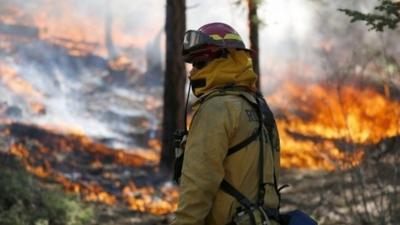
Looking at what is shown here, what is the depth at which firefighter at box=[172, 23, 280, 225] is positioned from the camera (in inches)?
124

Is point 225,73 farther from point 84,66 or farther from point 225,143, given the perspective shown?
point 84,66

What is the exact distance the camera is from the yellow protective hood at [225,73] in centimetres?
339

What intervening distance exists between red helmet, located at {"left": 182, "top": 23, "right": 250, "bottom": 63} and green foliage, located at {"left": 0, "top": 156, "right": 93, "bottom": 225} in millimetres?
4863

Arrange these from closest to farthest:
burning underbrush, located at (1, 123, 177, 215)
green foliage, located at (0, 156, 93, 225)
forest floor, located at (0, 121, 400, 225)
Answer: green foliage, located at (0, 156, 93, 225) → forest floor, located at (0, 121, 400, 225) → burning underbrush, located at (1, 123, 177, 215)

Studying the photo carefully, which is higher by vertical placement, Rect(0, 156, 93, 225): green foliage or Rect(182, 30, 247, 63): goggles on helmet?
Rect(182, 30, 247, 63): goggles on helmet

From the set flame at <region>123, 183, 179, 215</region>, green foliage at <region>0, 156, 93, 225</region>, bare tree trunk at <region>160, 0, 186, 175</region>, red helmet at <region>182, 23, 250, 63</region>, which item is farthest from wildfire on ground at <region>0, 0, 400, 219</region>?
red helmet at <region>182, 23, 250, 63</region>

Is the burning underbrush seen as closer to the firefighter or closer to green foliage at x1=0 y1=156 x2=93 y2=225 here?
green foliage at x1=0 y1=156 x2=93 y2=225

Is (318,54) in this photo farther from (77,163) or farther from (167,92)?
(77,163)

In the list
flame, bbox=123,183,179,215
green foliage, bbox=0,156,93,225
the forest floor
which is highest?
green foliage, bbox=0,156,93,225

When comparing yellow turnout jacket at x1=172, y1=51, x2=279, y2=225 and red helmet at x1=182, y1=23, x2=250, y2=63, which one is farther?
red helmet at x1=182, y1=23, x2=250, y2=63

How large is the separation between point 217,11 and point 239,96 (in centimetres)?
2148

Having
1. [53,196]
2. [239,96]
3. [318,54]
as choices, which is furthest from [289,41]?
[239,96]

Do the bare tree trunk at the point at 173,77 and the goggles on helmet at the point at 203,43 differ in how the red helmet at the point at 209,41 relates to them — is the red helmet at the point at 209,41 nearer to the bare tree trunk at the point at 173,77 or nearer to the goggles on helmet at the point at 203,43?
the goggles on helmet at the point at 203,43

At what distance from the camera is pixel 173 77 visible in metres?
13.3
